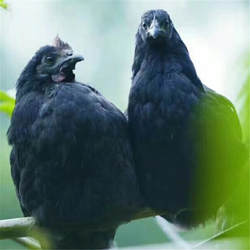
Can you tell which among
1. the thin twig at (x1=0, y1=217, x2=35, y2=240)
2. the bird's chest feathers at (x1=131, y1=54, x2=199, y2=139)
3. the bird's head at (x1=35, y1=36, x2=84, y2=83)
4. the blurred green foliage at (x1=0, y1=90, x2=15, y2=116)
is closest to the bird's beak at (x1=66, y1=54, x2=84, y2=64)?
the bird's head at (x1=35, y1=36, x2=84, y2=83)

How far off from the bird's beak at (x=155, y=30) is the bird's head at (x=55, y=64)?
0.98ft

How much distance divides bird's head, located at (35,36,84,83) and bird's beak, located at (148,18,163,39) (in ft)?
0.98

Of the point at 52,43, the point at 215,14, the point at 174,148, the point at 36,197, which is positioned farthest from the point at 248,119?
the point at 215,14

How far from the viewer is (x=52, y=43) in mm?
2447

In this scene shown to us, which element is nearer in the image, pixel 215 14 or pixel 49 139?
pixel 49 139

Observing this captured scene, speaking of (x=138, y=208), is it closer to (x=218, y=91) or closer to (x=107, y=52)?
(x=218, y=91)

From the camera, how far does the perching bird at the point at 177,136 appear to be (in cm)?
217

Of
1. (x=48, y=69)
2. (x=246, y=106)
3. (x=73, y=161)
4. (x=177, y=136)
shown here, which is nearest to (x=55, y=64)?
(x=48, y=69)

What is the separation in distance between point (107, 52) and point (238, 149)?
3866 mm

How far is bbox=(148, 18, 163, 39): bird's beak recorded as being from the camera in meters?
2.15

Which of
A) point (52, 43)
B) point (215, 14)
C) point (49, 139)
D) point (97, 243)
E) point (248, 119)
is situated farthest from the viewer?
point (215, 14)

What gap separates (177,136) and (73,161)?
0.37 m

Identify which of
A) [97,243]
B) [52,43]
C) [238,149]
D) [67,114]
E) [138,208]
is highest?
[52,43]

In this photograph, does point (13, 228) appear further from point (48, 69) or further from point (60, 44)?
point (60, 44)
